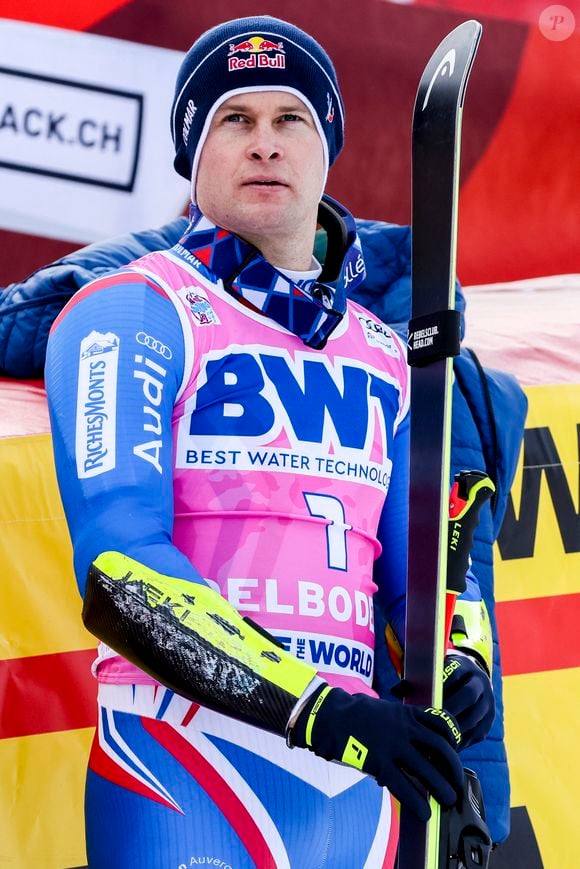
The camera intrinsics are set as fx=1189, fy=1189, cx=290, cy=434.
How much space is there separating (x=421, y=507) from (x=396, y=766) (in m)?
0.30

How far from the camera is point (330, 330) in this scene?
154cm

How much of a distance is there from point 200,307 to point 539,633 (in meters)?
1.34

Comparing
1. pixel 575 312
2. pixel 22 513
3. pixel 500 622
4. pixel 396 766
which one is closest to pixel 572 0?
pixel 575 312

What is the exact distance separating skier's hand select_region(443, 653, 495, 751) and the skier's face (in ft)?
1.96

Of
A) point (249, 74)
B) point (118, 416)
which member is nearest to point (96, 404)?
point (118, 416)

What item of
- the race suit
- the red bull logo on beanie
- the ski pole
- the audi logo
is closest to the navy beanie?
the red bull logo on beanie

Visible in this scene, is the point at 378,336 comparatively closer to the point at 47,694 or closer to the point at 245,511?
the point at 245,511

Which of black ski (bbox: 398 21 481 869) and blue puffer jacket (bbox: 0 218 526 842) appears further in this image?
blue puffer jacket (bbox: 0 218 526 842)

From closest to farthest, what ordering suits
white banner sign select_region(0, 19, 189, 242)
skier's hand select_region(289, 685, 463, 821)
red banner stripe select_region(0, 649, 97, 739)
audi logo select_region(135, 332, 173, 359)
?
skier's hand select_region(289, 685, 463, 821), audi logo select_region(135, 332, 173, 359), red banner stripe select_region(0, 649, 97, 739), white banner sign select_region(0, 19, 189, 242)

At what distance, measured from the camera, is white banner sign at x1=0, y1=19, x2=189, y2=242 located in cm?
230

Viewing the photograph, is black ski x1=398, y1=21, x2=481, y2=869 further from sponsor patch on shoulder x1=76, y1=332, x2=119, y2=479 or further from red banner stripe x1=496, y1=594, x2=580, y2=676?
red banner stripe x1=496, y1=594, x2=580, y2=676

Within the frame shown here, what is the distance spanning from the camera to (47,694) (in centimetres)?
214

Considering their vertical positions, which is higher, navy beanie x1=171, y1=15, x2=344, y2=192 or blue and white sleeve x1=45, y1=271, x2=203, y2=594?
navy beanie x1=171, y1=15, x2=344, y2=192

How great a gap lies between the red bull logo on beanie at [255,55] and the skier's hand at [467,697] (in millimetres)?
809
